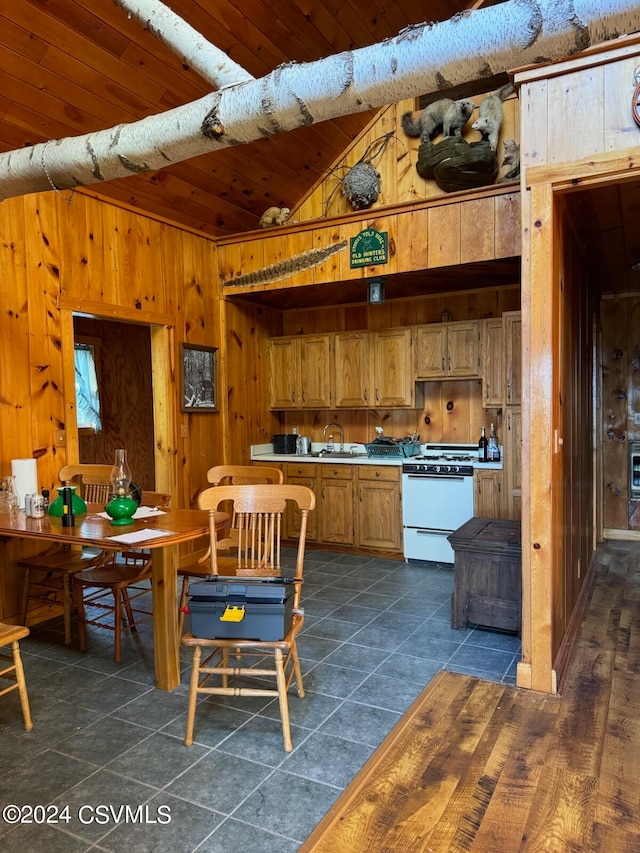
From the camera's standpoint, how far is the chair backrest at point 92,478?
3.59 meters

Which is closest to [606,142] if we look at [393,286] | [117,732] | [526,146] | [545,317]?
[526,146]

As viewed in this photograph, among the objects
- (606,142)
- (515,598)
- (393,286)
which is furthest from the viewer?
(393,286)

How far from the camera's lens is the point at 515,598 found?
3.27 meters

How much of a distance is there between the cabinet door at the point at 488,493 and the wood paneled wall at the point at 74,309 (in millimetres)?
2327

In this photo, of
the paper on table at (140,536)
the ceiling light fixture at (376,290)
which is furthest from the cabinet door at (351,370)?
the paper on table at (140,536)

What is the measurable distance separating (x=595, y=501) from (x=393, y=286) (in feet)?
8.83

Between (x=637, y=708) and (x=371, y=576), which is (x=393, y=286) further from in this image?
(x=637, y=708)

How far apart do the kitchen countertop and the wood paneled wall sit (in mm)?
794

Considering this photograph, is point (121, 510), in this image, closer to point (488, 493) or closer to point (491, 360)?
point (488, 493)

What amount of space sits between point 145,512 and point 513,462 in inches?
108

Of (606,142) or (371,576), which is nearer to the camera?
(606,142)

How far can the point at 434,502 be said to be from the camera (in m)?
4.80

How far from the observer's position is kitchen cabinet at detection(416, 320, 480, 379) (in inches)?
196

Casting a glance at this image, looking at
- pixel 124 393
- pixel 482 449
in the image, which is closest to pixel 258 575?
pixel 482 449
